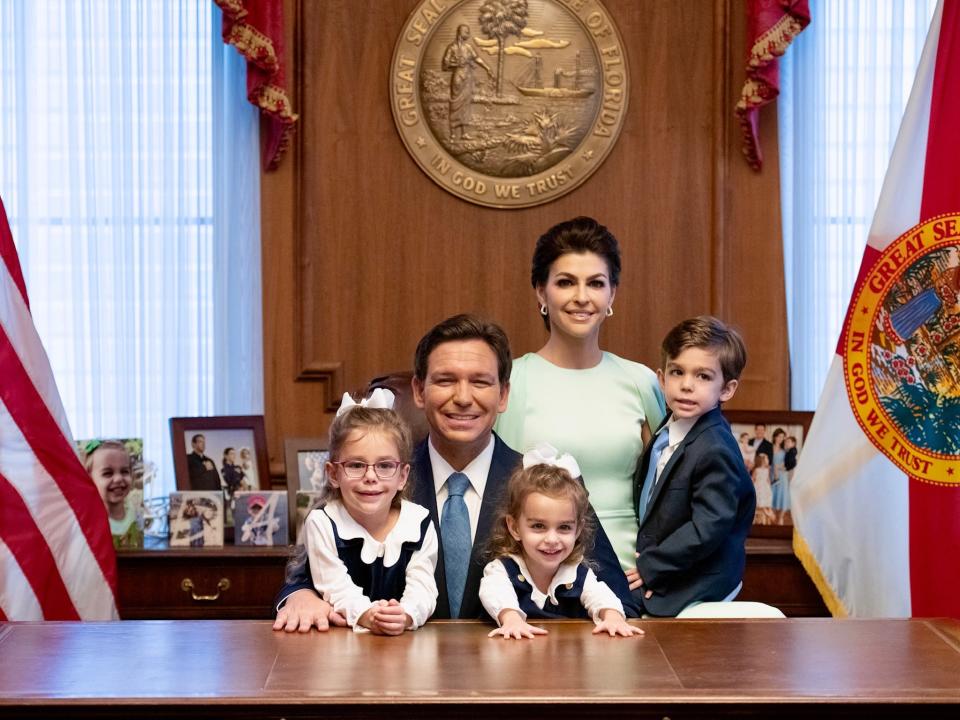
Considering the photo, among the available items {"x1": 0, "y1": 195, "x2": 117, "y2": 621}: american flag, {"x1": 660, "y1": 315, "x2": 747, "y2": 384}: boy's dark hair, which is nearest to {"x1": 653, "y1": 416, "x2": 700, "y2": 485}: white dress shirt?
{"x1": 660, "y1": 315, "x2": 747, "y2": 384}: boy's dark hair

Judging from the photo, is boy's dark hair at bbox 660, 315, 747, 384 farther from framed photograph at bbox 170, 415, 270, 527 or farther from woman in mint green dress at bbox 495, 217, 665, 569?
framed photograph at bbox 170, 415, 270, 527

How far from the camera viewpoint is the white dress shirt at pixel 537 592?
234cm

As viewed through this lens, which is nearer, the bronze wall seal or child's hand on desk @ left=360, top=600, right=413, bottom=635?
child's hand on desk @ left=360, top=600, right=413, bottom=635

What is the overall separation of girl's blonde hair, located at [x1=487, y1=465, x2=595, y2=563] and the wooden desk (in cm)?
23

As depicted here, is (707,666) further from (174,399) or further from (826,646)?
(174,399)

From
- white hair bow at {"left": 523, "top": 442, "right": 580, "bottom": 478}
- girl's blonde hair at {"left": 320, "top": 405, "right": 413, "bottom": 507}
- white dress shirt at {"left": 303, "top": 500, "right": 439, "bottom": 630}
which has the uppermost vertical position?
girl's blonde hair at {"left": 320, "top": 405, "right": 413, "bottom": 507}

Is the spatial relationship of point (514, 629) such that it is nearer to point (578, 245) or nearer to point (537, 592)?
point (537, 592)

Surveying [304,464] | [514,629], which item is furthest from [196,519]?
[514,629]

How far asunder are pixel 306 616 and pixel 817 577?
1997 millimetres

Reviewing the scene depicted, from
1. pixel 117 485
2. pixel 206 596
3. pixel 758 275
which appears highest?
pixel 758 275

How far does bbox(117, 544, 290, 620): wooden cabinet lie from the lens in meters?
3.87

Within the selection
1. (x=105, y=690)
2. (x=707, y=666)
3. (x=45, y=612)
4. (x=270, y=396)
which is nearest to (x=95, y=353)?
(x=270, y=396)

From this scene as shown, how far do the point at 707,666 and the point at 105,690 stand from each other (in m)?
0.99

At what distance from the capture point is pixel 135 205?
168 inches
